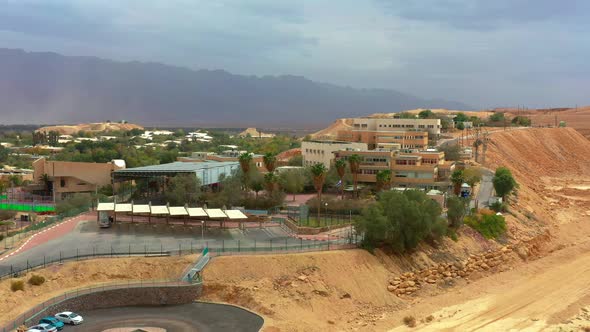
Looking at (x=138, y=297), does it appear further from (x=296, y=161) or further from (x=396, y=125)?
(x=396, y=125)

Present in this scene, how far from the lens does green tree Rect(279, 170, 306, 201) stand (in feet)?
217

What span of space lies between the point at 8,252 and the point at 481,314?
34.8 meters

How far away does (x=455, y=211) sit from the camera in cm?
5525

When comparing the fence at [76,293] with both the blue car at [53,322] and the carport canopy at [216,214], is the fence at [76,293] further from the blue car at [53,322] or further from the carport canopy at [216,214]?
the carport canopy at [216,214]

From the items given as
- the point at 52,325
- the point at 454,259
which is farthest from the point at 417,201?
the point at 52,325

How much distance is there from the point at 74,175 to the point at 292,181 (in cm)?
3366

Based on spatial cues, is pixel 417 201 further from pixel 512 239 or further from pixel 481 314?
pixel 512 239

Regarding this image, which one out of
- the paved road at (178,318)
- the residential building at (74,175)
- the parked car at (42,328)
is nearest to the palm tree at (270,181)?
the paved road at (178,318)

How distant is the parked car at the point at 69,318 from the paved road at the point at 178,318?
1.06 feet

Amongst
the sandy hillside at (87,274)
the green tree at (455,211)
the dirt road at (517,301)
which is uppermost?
the green tree at (455,211)

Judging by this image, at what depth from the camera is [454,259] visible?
51219 millimetres

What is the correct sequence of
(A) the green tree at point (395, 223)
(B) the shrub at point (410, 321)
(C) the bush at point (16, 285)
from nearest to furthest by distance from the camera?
(C) the bush at point (16, 285) → (B) the shrub at point (410, 321) → (A) the green tree at point (395, 223)

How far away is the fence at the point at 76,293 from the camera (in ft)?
107

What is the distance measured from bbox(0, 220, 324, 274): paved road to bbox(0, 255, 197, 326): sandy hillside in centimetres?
215
